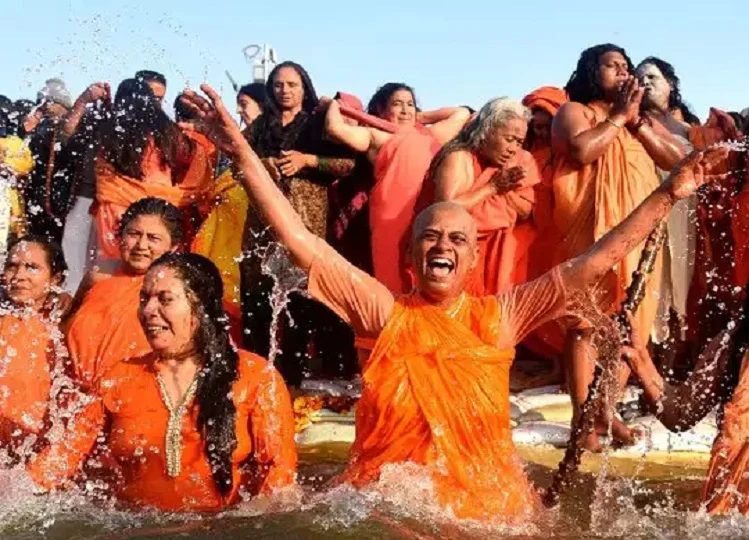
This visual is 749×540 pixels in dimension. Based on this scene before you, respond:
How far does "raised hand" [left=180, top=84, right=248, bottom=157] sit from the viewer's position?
3.94 m

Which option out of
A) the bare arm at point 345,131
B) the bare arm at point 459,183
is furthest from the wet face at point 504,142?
the bare arm at point 345,131

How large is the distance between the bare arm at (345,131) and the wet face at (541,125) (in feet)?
3.41

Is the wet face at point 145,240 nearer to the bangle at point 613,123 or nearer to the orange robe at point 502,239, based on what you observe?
the orange robe at point 502,239

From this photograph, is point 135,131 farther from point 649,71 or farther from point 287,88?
point 649,71

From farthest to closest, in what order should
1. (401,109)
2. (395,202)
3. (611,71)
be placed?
1. (401,109)
2. (395,202)
3. (611,71)

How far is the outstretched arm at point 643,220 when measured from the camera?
4004mm

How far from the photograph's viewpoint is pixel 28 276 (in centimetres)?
549

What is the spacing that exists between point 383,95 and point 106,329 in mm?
3060

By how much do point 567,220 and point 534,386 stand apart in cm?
120

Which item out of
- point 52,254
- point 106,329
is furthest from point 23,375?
point 52,254

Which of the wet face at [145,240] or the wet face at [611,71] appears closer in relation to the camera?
Result: the wet face at [145,240]

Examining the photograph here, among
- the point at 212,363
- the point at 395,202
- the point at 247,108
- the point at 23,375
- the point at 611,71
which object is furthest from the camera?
the point at 247,108

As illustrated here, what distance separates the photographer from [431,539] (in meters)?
3.71

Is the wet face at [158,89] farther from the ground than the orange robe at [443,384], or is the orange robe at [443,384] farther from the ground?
the wet face at [158,89]
